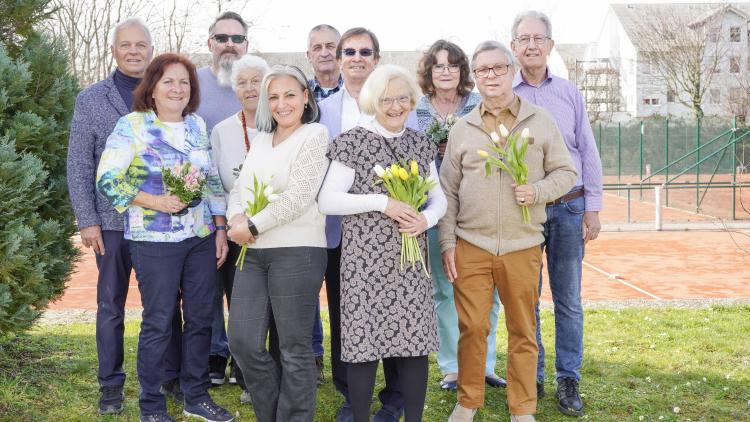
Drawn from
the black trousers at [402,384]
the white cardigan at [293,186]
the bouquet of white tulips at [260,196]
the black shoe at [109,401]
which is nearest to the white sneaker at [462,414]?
the black trousers at [402,384]

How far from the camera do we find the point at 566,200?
5230 millimetres

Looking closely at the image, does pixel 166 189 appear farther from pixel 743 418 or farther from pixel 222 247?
pixel 743 418

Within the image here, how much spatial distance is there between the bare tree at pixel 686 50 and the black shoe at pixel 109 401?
3940 cm

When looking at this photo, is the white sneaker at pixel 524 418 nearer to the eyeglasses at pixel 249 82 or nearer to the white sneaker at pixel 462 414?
the white sneaker at pixel 462 414

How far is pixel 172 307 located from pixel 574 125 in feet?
9.59

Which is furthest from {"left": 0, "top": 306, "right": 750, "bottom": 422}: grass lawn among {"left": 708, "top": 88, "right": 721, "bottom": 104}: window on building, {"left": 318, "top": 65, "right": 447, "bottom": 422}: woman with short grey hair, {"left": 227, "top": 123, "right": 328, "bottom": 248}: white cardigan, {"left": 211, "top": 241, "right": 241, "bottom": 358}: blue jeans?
{"left": 708, "top": 88, "right": 721, "bottom": 104}: window on building

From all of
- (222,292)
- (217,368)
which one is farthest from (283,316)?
(217,368)

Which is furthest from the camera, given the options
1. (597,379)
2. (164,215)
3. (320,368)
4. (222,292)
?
(597,379)

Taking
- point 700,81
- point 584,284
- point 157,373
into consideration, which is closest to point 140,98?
point 157,373

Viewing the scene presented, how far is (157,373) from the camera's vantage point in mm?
4742

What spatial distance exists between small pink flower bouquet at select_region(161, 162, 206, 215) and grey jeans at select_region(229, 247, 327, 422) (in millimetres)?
497

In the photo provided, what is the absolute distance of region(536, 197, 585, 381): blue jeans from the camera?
5.21 meters

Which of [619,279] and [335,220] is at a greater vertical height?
[335,220]

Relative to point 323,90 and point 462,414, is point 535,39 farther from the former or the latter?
point 462,414
